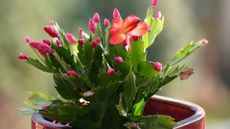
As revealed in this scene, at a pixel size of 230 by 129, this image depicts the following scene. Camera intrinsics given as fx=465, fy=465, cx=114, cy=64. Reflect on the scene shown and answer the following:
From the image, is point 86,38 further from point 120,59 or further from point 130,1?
point 130,1

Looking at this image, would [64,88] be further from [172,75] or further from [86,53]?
[172,75]

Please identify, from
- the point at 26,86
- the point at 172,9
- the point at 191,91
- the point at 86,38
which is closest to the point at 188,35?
the point at 172,9

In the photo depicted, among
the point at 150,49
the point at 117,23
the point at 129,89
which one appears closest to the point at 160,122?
the point at 129,89

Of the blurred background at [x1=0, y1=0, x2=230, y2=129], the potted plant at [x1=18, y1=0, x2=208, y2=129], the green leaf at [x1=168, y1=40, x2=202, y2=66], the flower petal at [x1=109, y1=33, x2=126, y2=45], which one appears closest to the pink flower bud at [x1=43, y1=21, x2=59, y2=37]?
the potted plant at [x1=18, y1=0, x2=208, y2=129]

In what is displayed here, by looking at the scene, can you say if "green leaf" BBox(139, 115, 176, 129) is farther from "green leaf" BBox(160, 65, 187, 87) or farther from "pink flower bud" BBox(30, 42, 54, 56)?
"pink flower bud" BBox(30, 42, 54, 56)

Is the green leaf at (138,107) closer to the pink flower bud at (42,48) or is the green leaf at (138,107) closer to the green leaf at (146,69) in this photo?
the green leaf at (146,69)

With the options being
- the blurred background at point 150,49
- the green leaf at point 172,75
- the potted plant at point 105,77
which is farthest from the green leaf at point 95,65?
the blurred background at point 150,49
